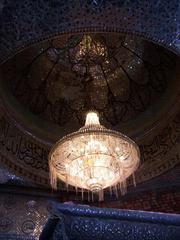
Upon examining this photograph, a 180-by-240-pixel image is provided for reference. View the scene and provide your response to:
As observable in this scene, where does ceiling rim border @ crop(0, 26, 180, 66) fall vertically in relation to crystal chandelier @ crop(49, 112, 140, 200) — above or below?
above

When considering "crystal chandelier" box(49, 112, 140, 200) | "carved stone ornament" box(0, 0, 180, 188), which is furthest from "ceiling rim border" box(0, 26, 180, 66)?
"carved stone ornament" box(0, 0, 180, 188)

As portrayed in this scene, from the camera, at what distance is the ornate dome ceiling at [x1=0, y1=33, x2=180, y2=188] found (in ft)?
26.3

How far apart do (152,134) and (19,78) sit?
2482mm

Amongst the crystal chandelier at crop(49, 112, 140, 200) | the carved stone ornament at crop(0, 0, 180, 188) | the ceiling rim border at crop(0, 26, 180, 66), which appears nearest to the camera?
the ceiling rim border at crop(0, 26, 180, 66)

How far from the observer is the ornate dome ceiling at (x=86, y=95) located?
802 centimetres

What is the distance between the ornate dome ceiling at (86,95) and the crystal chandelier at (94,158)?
1.58 meters

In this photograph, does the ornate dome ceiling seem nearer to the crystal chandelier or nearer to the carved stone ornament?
the carved stone ornament

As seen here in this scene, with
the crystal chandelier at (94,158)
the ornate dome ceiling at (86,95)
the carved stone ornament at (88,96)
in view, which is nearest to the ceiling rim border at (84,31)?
the crystal chandelier at (94,158)

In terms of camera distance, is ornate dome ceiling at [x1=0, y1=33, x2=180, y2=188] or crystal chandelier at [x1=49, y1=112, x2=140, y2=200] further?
ornate dome ceiling at [x1=0, y1=33, x2=180, y2=188]

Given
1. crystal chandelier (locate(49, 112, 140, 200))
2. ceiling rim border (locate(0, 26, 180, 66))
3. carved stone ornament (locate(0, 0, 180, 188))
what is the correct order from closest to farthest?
1. ceiling rim border (locate(0, 26, 180, 66))
2. crystal chandelier (locate(49, 112, 140, 200))
3. carved stone ornament (locate(0, 0, 180, 188))

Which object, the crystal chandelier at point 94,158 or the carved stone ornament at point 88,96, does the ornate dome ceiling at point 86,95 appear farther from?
the crystal chandelier at point 94,158

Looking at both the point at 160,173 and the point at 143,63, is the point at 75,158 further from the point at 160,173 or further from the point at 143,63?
the point at 143,63

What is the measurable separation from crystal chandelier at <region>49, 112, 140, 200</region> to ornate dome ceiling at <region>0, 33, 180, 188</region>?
158 cm

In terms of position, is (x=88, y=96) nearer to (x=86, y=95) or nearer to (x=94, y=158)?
(x=86, y=95)
